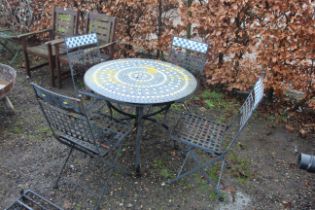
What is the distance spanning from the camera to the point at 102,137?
339 centimetres

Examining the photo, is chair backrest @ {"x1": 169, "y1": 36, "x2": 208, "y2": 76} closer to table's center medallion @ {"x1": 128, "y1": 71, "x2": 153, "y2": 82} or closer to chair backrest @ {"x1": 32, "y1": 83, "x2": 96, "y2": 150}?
table's center medallion @ {"x1": 128, "y1": 71, "x2": 153, "y2": 82}

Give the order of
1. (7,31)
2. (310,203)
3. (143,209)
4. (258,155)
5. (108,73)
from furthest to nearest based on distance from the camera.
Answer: (7,31), (258,155), (108,73), (310,203), (143,209)

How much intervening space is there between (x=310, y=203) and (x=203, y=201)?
1.17 metres

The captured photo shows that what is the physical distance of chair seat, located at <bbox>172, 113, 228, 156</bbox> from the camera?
133 inches

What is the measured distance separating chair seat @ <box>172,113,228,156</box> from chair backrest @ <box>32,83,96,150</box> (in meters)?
0.99

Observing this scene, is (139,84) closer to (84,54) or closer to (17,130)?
(84,54)

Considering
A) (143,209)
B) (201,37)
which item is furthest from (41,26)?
(143,209)

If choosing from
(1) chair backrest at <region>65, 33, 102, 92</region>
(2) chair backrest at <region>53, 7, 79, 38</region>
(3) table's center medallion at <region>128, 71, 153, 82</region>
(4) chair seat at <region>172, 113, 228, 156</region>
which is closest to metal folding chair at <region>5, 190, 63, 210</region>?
(4) chair seat at <region>172, 113, 228, 156</region>

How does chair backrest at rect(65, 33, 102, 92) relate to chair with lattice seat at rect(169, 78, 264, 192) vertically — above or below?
above

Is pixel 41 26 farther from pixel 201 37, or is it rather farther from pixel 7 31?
pixel 201 37

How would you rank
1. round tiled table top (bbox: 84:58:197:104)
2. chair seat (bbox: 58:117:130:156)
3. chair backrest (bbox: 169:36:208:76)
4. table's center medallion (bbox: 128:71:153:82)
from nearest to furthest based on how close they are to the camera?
chair seat (bbox: 58:117:130:156) < round tiled table top (bbox: 84:58:197:104) < table's center medallion (bbox: 128:71:153:82) < chair backrest (bbox: 169:36:208:76)

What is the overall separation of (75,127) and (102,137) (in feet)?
1.65

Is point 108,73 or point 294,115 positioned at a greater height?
point 108,73

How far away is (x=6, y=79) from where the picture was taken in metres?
4.76
